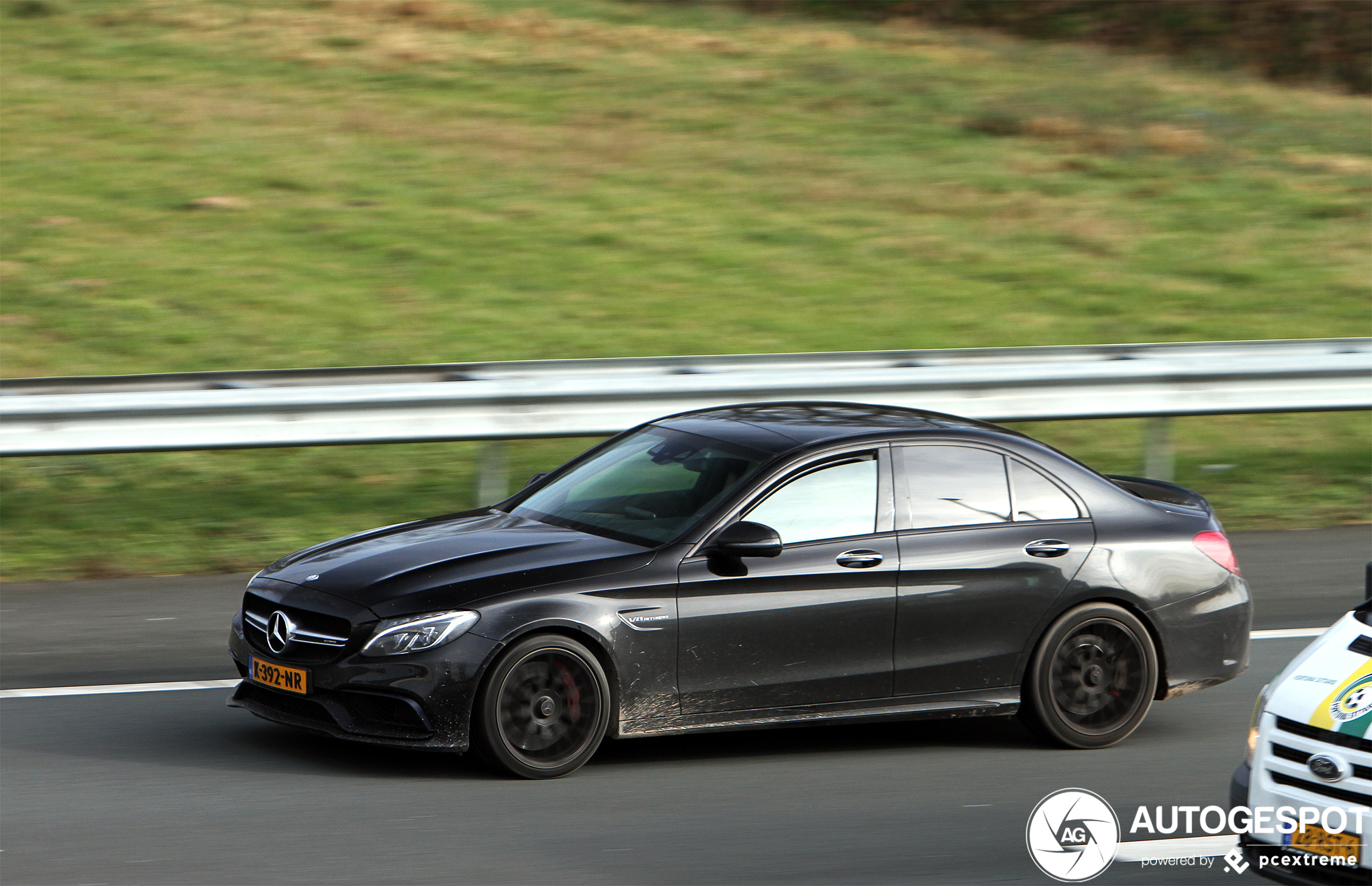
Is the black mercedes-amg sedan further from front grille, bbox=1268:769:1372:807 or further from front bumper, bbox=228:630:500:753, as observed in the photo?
front grille, bbox=1268:769:1372:807

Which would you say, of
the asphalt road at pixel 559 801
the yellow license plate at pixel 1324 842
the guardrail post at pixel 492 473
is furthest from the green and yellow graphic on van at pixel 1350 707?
the guardrail post at pixel 492 473

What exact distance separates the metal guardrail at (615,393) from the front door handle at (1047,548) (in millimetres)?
4238

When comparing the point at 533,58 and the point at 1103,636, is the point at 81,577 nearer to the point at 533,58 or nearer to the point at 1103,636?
the point at 1103,636

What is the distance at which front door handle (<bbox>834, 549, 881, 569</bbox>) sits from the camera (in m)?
7.03

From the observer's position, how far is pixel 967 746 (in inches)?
290

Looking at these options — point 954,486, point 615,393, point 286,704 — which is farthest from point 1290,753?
point 615,393

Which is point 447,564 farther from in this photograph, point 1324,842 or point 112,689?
point 1324,842

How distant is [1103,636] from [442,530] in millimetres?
2902

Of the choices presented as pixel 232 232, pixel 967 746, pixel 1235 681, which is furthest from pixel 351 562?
pixel 232 232

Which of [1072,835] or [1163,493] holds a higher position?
[1163,493]

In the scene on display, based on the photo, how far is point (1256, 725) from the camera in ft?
16.7

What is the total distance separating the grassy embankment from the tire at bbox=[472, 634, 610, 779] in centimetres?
429

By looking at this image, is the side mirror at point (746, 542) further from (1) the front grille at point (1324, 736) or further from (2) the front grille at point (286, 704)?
(1) the front grille at point (1324, 736)

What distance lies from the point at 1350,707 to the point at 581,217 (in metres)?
12.8
